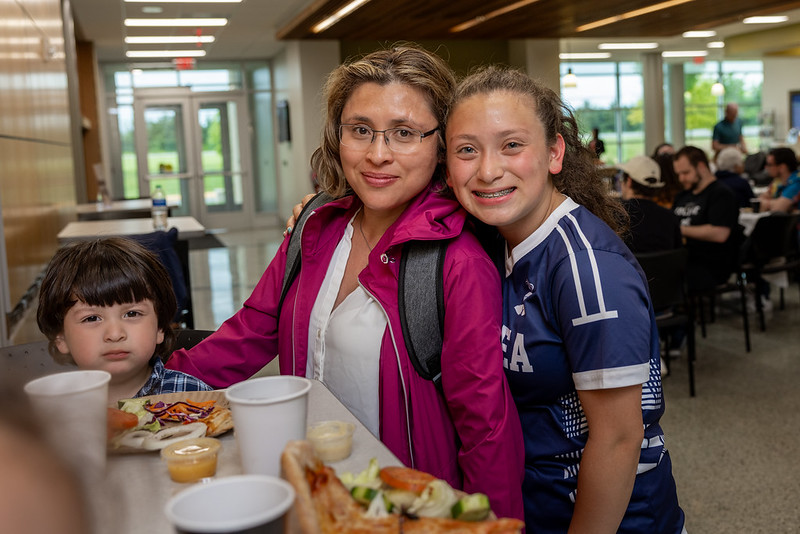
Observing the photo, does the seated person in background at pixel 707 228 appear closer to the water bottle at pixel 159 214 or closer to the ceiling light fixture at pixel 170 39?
the water bottle at pixel 159 214

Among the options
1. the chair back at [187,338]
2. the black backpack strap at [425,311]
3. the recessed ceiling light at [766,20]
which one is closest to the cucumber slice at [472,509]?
the black backpack strap at [425,311]

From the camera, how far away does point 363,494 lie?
2.39 ft

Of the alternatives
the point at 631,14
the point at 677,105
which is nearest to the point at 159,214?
the point at 631,14

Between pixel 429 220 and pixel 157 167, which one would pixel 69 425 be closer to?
pixel 429 220

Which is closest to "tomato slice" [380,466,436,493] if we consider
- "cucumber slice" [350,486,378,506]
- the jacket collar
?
"cucumber slice" [350,486,378,506]

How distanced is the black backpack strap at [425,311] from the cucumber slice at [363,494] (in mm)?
717

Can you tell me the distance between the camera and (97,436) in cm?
55

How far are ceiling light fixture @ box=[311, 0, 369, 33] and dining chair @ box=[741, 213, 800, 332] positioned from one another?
5482 millimetres

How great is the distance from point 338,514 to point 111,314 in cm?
96

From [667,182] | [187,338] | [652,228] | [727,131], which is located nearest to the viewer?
[187,338]

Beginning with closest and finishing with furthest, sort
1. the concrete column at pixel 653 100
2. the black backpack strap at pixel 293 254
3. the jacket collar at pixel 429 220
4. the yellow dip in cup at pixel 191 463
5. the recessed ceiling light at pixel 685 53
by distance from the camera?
the yellow dip in cup at pixel 191 463 → the jacket collar at pixel 429 220 → the black backpack strap at pixel 293 254 → the concrete column at pixel 653 100 → the recessed ceiling light at pixel 685 53

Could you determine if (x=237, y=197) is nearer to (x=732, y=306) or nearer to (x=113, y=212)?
(x=113, y=212)

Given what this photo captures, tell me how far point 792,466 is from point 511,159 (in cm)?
259

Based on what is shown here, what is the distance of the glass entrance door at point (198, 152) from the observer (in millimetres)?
15180
